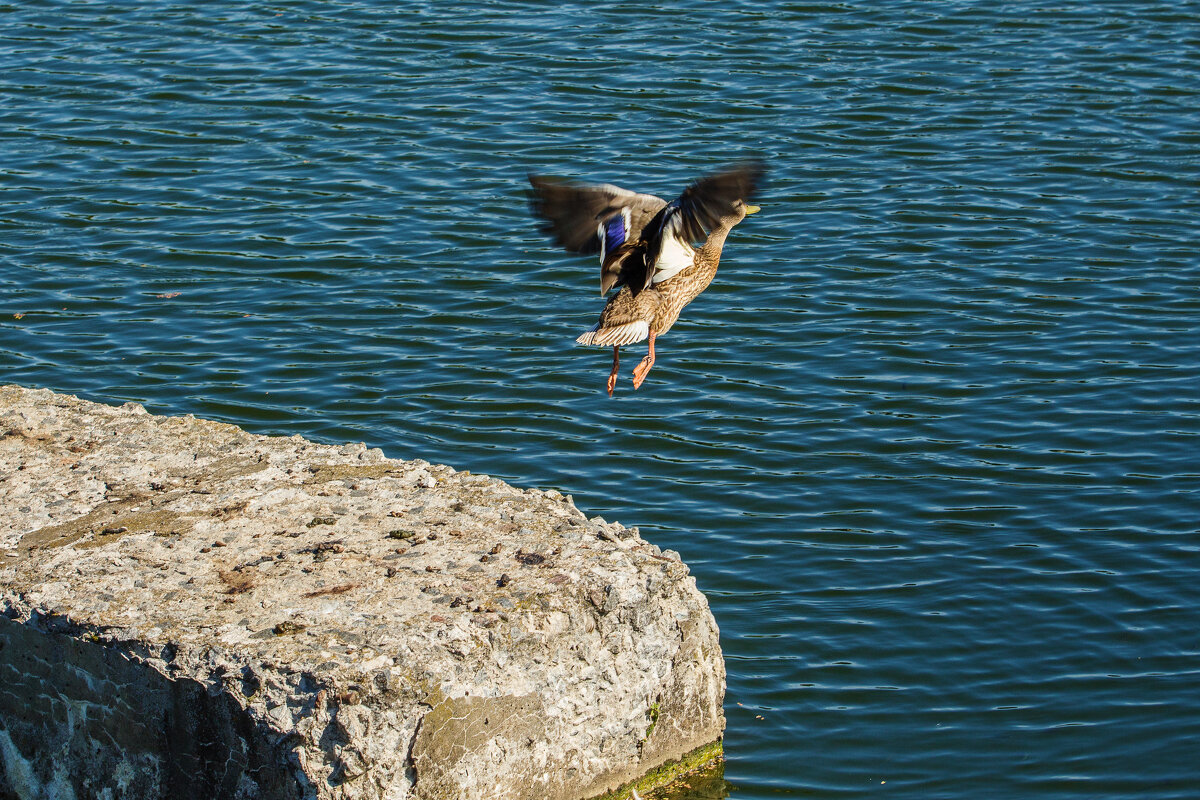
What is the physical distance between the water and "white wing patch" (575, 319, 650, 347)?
1392 mm

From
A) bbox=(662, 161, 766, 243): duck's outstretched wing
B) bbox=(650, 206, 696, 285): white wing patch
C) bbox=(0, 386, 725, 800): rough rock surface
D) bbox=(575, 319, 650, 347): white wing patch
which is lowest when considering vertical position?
bbox=(0, 386, 725, 800): rough rock surface

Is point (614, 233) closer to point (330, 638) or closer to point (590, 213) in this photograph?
point (590, 213)

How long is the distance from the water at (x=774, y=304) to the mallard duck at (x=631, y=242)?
1450 millimetres

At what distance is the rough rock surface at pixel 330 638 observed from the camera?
15.2 ft

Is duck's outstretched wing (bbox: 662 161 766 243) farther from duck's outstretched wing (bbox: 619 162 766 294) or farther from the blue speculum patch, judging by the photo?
the blue speculum patch

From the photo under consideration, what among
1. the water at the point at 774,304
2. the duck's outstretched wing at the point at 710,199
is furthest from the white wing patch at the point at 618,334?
the water at the point at 774,304

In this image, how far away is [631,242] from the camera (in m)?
6.67

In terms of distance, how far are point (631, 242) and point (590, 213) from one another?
0.25 meters

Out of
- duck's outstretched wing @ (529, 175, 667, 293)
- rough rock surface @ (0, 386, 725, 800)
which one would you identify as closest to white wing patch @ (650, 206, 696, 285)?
duck's outstretched wing @ (529, 175, 667, 293)

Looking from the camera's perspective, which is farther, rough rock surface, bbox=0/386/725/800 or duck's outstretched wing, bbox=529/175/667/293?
duck's outstretched wing, bbox=529/175/667/293

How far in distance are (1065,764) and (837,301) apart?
4.82 meters

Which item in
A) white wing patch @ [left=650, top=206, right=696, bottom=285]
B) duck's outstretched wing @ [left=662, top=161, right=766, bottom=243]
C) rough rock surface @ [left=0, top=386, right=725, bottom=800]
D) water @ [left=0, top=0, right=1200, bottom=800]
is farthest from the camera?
water @ [left=0, top=0, right=1200, bottom=800]

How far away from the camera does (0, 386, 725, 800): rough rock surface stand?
4.63 m

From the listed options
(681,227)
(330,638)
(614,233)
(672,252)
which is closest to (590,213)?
(614,233)
